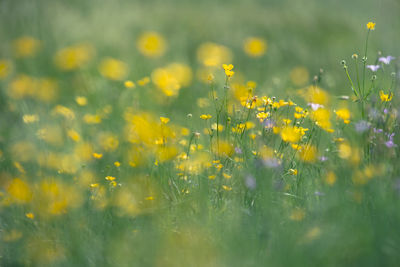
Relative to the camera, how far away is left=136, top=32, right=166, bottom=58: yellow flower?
3961 mm

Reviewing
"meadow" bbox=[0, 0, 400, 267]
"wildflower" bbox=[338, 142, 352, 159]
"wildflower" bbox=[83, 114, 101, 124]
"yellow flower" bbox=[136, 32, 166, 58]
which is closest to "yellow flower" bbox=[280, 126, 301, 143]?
"meadow" bbox=[0, 0, 400, 267]

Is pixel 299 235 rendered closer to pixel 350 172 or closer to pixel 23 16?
pixel 350 172

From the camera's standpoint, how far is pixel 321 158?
1.84 meters

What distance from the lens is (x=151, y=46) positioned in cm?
395

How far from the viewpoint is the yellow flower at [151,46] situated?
396cm

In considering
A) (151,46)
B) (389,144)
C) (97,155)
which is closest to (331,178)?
(389,144)

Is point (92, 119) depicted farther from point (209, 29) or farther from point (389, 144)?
point (209, 29)

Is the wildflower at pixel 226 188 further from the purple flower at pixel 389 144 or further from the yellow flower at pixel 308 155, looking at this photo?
the purple flower at pixel 389 144

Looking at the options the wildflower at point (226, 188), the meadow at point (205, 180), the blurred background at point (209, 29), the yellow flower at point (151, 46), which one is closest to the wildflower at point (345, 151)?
the meadow at point (205, 180)

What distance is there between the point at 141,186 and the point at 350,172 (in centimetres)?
80

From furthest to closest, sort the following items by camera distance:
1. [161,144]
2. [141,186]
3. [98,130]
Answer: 1. [98,130]
2. [161,144]
3. [141,186]

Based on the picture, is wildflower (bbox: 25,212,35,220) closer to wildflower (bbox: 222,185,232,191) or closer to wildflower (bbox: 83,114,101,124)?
wildflower (bbox: 222,185,232,191)

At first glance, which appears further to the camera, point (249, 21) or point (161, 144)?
point (249, 21)

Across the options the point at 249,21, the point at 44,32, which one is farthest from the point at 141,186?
the point at 249,21
